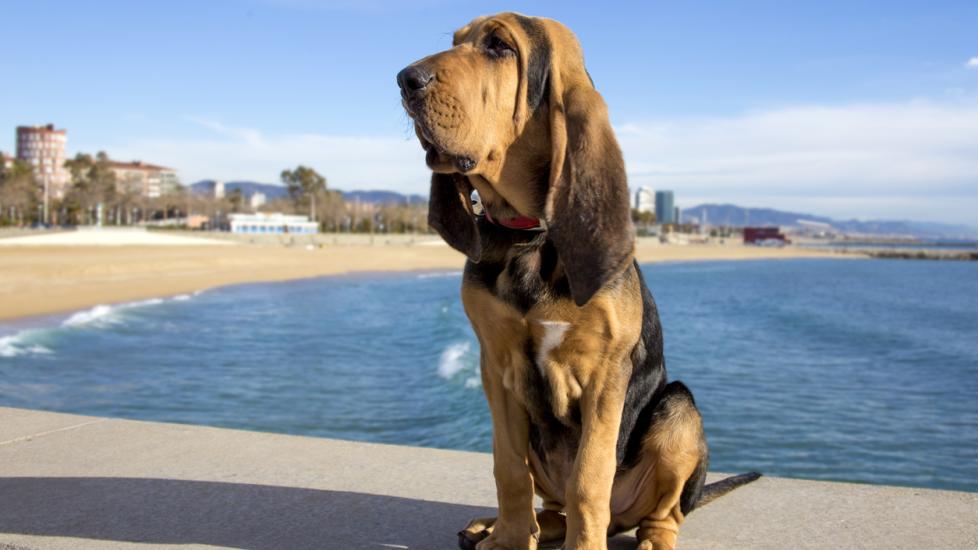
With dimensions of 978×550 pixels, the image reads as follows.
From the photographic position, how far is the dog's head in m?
2.60

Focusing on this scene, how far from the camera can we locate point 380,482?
14.3 ft

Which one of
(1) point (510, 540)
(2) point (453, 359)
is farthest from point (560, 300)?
(2) point (453, 359)

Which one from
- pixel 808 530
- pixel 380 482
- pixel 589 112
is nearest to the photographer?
pixel 589 112

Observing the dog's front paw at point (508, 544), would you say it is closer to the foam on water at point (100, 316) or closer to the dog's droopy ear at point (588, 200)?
the dog's droopy ear at point (588, 200)

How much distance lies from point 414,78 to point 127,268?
43.2m

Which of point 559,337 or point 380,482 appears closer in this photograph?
point 559,337

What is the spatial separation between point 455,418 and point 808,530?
9324 mm

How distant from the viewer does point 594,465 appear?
9.47 ft

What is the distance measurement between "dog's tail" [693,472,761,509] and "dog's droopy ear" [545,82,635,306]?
182cm

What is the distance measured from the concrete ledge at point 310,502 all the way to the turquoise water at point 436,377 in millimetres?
6410

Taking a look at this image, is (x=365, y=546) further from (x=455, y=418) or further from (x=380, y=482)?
(x=455, y=418)

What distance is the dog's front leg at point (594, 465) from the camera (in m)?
2.89

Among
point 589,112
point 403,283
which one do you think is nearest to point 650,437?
point 589,112

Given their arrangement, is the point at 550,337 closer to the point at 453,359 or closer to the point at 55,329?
the point at 453,359
